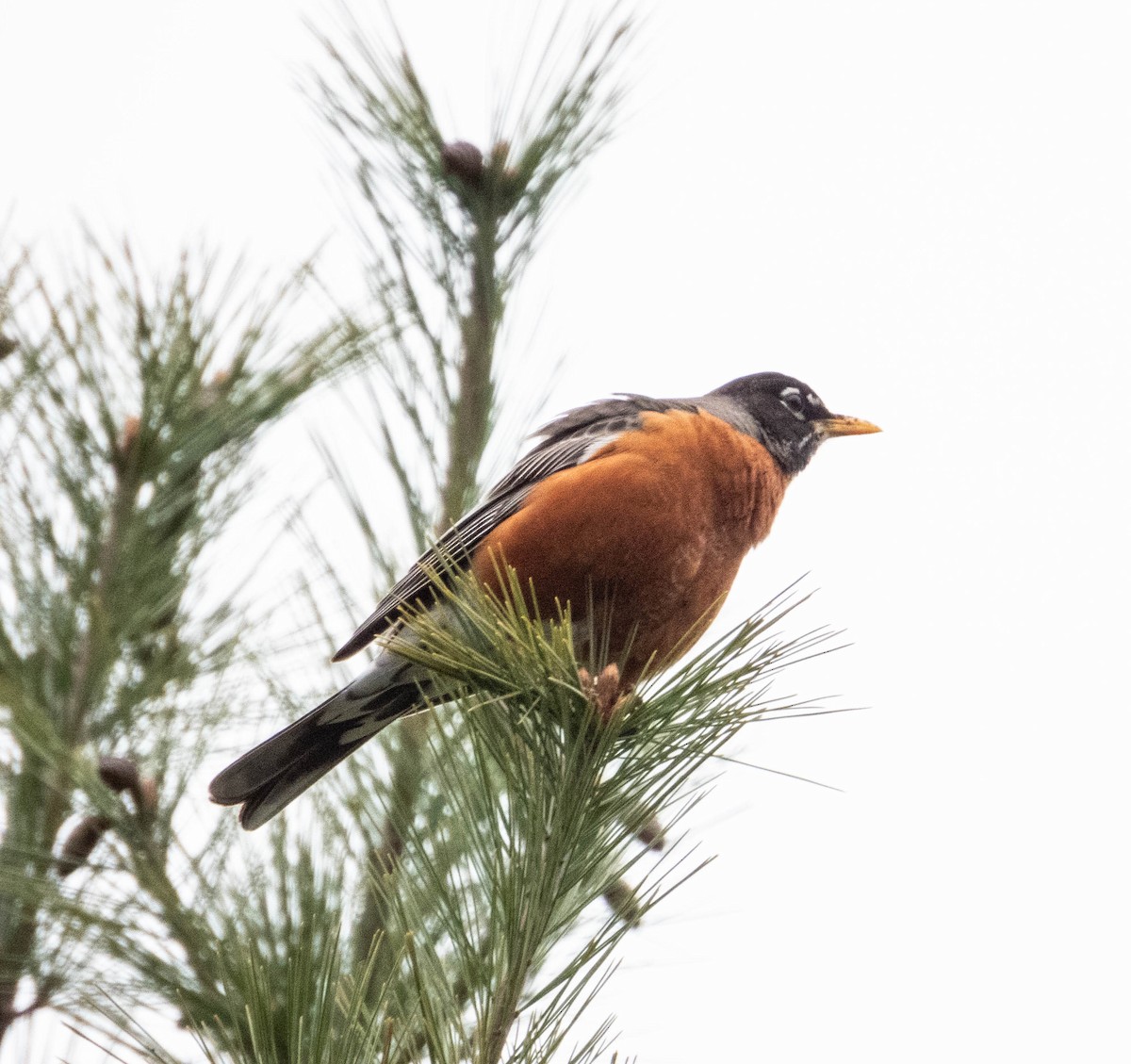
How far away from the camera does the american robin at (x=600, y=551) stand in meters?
2.71

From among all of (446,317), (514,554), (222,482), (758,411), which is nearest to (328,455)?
(222,482)

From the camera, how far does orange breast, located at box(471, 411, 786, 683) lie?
277cm

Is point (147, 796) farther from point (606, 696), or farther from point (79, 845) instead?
point (606, 696)

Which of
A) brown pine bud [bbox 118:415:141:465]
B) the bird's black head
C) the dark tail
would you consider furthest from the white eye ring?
brown pine bud [bbox 118:415:141:465]

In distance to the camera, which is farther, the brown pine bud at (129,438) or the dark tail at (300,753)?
the dark tail at (300,753)

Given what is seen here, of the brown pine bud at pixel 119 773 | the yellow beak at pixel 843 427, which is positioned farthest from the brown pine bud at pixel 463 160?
the yellow beak at pixel 843 427

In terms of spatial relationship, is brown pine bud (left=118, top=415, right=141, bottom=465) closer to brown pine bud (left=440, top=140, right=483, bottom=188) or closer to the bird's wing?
the bird's wing

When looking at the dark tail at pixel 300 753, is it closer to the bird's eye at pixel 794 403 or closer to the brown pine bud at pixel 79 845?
the brown pine bud at pixel 79 845

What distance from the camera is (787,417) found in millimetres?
3922

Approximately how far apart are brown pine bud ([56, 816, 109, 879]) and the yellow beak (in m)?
2.73

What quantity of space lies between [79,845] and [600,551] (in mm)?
1246

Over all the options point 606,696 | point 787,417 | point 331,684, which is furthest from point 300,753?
point 787,417

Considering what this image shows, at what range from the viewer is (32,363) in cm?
221

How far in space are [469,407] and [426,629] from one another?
861 millimetres
